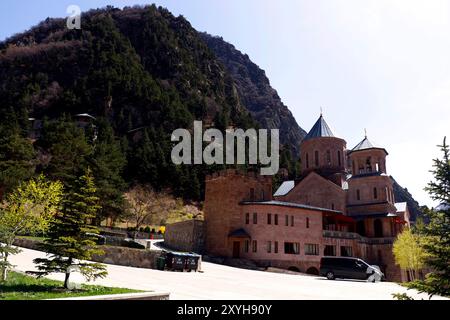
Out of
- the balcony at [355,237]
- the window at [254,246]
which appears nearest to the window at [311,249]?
the balcony at [355,237]

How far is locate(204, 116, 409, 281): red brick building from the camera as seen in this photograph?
40031 millimetres

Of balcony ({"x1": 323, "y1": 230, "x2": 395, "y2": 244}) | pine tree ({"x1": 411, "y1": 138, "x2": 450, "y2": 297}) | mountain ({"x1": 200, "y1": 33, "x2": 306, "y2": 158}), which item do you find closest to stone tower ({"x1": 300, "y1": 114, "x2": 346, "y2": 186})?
balcony ({"x1": 323, "y1": 230, "x2": 395, "y2": 244})

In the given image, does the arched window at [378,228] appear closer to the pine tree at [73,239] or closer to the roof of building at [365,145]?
the roof of building at [365,145]

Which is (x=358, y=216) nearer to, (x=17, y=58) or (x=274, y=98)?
(x=17, y=58)

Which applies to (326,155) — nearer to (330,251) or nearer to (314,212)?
(314,212)

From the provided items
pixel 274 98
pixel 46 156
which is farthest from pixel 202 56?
pixel 46 156

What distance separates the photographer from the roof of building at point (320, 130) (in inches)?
2239

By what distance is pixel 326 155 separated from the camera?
185 ft

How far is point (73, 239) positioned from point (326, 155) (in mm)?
46326

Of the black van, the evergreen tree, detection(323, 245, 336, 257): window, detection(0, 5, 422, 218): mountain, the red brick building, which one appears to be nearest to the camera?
the black van

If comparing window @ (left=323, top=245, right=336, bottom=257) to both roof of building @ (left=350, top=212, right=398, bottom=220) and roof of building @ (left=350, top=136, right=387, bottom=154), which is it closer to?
roof of building @ (left=350, top=212, right=398, bottom=220)

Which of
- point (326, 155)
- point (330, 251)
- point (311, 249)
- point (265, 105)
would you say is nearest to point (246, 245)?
point (311, 249)

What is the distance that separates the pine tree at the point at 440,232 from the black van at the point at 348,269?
18687 millimetres

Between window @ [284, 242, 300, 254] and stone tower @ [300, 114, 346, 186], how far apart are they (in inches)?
674
